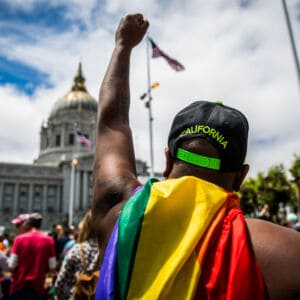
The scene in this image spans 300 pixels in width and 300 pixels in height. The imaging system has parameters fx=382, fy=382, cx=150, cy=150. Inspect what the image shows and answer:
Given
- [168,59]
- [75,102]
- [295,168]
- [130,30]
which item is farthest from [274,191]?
[75,102]

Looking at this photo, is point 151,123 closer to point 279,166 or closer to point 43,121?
point 279,166

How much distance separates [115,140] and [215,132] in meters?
0.46

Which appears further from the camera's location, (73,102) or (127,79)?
(73,102)

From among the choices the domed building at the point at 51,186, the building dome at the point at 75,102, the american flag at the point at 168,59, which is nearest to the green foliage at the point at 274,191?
the domed building at the point at 51,186

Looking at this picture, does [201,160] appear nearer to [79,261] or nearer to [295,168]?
[79,261]

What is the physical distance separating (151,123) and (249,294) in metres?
19.7

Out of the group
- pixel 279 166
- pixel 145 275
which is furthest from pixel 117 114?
pixel 279 166

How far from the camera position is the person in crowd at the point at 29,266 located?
5.68m

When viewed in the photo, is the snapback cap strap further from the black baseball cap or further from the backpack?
the backpack

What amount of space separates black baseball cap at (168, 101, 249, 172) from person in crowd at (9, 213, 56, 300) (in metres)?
4.89

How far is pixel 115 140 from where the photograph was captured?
1679 mm

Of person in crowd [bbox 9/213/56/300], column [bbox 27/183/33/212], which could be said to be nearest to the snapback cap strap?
person in crowd [bbox 9/213/56/300]

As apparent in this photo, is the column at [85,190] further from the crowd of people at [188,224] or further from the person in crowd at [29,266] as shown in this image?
the crowd of people at [188,224]

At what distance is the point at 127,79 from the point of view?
6.06 feet
